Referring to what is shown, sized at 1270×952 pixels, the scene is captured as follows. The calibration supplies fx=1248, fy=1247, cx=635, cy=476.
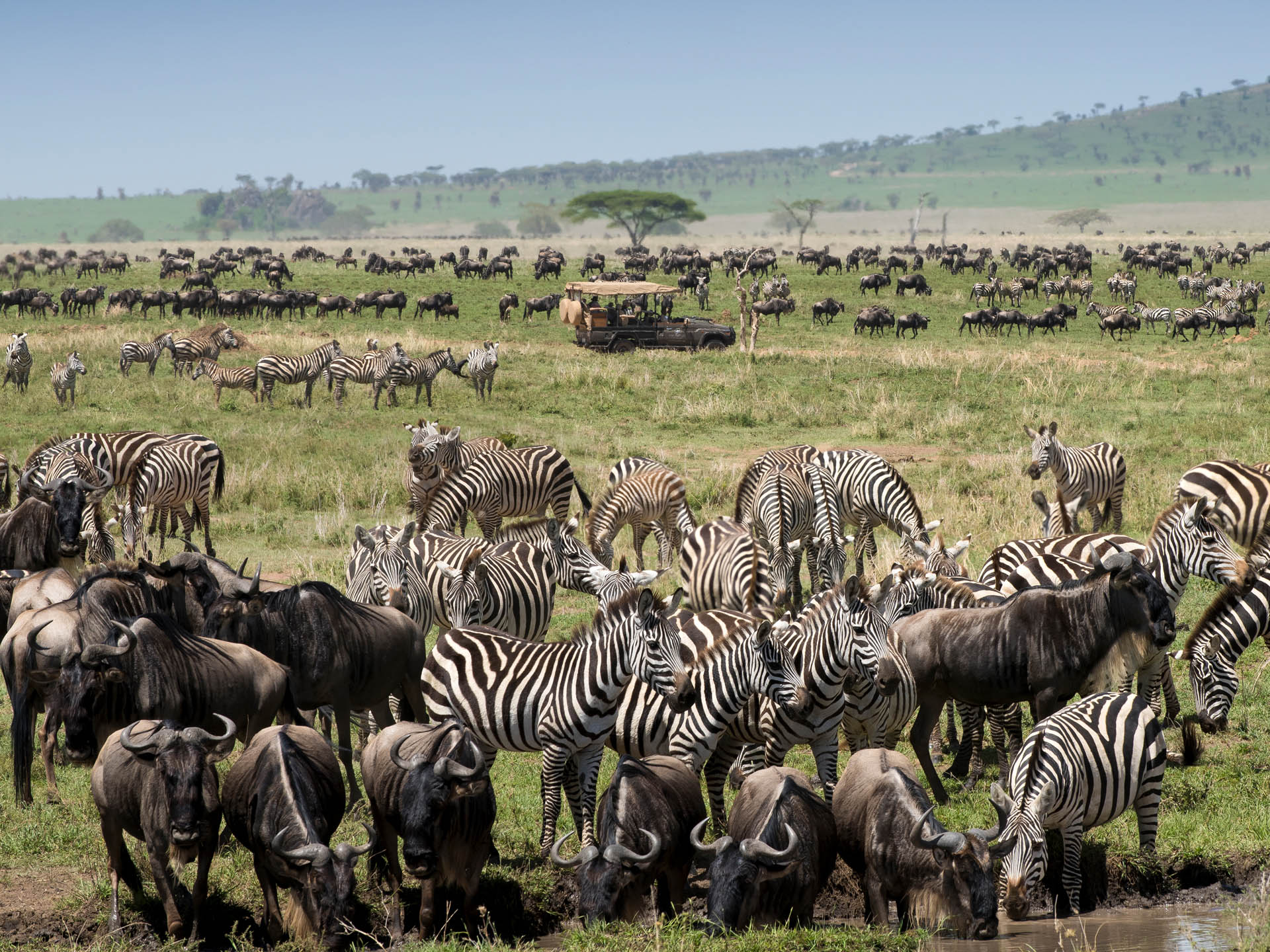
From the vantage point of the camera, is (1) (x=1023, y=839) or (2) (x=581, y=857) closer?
(2) (x=581, y=857)

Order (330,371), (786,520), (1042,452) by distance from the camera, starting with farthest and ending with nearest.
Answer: (330,371)
(1042,452)
(786,520)

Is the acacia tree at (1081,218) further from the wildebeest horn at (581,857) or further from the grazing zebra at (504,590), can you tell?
the wildebeest horn at (581,857)

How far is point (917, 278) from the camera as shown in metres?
52.2

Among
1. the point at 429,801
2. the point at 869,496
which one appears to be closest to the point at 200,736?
the point at 429,801

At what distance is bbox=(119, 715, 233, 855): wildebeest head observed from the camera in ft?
21.8

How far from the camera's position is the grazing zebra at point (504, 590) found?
10.6 meters

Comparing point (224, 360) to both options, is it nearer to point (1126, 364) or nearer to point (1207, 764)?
point (1126, 364)

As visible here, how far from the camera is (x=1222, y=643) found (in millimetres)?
9430

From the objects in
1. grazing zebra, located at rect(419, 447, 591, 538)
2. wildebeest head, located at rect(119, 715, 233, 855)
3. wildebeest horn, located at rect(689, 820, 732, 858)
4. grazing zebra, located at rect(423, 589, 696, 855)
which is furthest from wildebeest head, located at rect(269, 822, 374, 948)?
grazing zebra, located at rect(419, 447, 591, 538)

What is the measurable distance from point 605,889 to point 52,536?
8.42 metres

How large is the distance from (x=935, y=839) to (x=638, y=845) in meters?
1.56

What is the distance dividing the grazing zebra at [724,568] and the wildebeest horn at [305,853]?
14.8ft

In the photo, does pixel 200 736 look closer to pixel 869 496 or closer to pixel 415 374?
pixel 869 496

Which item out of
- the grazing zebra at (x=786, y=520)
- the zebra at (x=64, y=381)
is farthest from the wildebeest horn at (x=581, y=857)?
the zebra at (x=64, y=381)
